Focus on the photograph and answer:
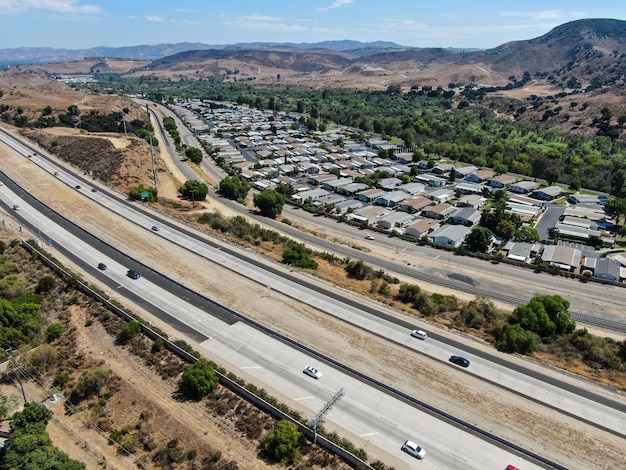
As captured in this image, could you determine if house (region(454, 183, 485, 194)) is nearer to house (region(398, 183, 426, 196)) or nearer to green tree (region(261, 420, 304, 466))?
house (region(398, 183, 426, 196))

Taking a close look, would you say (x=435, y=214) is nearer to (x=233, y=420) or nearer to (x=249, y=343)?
(x=249, y=343)

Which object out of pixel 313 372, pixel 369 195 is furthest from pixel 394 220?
pixel 313 372

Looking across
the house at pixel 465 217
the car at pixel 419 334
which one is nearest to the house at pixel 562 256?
the house at pixel 465 217

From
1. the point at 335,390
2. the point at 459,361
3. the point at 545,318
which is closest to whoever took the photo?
the point at 335,390

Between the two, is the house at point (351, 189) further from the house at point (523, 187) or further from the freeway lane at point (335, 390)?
the freeway lane at point (335, 390)

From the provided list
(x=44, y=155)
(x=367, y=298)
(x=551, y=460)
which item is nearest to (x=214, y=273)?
(x=367, y=298)

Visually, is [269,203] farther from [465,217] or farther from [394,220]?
[465,217]
